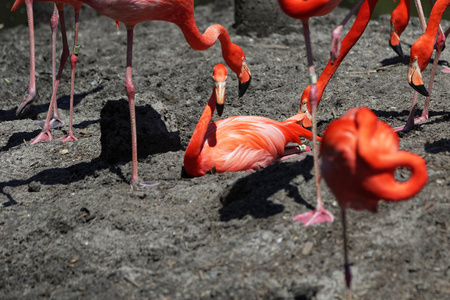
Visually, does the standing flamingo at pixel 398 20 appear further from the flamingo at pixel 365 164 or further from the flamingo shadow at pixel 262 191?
the flamingo at pixel 365 164

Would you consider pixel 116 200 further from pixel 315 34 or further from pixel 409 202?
pixel 315 34

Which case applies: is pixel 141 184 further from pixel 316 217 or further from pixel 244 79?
pixel 316 217

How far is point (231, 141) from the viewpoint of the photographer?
333 centimetres

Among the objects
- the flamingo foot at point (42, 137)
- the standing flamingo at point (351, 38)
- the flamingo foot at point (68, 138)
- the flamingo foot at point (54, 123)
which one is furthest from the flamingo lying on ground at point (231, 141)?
the flamingo foot at point (54, 123)

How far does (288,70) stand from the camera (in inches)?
199

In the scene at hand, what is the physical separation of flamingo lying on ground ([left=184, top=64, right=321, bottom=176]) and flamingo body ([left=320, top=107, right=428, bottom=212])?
1.37m

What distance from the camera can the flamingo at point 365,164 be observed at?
1738 millimetres

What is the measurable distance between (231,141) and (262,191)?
683 mm

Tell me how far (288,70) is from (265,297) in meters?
3.36

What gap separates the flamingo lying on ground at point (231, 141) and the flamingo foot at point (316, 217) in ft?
3.11

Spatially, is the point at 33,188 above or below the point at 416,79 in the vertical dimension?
below

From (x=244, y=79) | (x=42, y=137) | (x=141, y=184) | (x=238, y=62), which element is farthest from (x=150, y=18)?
(x=42, y=137)

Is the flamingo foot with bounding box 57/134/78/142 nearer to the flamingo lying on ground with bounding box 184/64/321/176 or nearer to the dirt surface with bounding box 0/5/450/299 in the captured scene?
the dirt surface with bounding box 0/5/450/299

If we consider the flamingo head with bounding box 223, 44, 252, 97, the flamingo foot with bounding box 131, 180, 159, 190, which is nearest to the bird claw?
the flamingo foot with bounding box 131, 180, 159, 190
